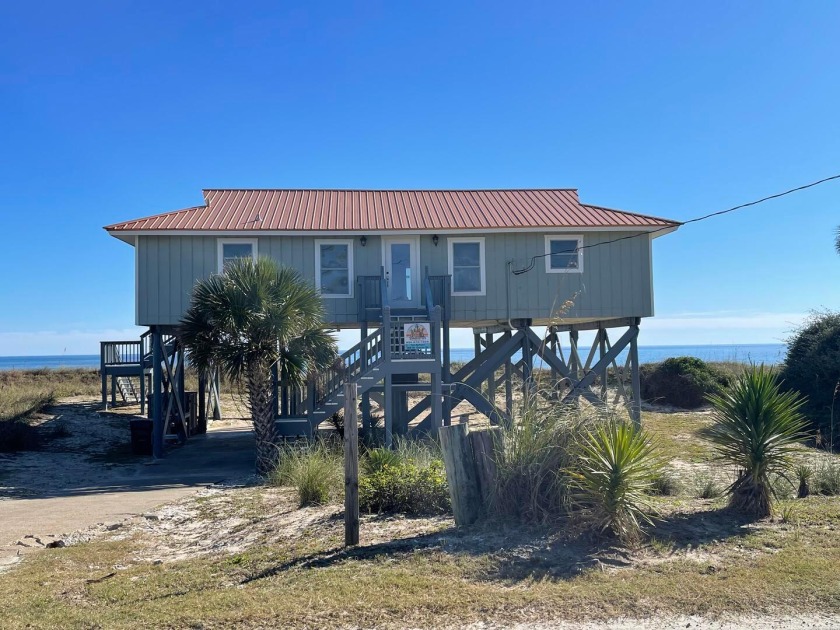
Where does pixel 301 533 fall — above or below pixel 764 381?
below

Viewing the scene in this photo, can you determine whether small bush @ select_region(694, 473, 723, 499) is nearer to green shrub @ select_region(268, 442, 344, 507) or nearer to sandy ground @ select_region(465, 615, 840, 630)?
sandy ground @ select_region(465, 615, 840, 630)

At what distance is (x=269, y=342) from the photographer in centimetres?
1360

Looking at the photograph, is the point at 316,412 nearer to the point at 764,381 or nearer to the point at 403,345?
the point at 403,345

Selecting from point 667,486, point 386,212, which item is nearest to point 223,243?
point 386,212

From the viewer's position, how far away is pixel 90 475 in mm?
15234

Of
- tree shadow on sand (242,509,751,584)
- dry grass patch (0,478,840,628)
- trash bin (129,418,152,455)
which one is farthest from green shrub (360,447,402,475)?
trash bin (129,418,152,455)

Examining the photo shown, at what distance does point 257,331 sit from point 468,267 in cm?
608

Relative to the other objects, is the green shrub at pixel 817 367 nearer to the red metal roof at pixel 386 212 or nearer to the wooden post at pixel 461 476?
the red metal roof at pixel 386 212

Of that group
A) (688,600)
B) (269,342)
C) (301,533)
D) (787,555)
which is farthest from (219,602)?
(269,342)

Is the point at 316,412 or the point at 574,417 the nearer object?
the point at 574,417

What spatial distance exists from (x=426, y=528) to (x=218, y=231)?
10.7m

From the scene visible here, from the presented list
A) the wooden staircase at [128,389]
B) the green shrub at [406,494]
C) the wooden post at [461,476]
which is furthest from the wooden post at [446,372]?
the wooden staircase at [128,389]

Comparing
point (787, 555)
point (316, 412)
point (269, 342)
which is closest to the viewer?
point (787, 555)

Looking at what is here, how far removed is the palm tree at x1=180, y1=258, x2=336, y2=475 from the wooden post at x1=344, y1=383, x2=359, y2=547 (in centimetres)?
611
